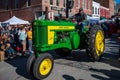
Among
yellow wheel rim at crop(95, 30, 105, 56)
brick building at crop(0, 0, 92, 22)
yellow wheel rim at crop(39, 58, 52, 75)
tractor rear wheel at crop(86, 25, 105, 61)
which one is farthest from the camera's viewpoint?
brick building at crop(0, 0, 92, 22)

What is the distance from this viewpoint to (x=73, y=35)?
9.73 meters

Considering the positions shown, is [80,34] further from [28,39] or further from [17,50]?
[17,50]

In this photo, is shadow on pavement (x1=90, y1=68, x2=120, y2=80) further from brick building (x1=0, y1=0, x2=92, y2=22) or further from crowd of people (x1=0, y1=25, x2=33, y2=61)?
brick building (x1=0, y1=0, x2=92, y2=22)

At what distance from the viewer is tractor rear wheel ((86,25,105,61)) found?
369 inches

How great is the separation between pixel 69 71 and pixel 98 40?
2253 mm

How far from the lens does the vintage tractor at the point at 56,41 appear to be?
773cm

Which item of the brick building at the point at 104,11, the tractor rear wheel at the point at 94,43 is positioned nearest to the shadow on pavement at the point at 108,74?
the tractor rear wheel at the point at 94,43

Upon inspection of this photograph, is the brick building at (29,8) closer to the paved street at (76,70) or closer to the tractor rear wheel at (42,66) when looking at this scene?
the paved street at (76,70)

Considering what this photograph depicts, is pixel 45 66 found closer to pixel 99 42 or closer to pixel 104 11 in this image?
pixel 99 42

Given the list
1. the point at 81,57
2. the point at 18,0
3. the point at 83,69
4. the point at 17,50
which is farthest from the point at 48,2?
the point at 83,69

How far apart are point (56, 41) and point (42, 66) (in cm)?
147

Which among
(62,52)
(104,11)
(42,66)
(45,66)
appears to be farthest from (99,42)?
(104,11)

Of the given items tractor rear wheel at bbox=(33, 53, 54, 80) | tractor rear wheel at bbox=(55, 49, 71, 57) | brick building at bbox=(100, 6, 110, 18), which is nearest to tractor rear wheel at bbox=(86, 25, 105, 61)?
tractor rear wheel at bbox=(55, 49, 71, 57)

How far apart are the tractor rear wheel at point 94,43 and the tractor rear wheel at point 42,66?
6.54ft
